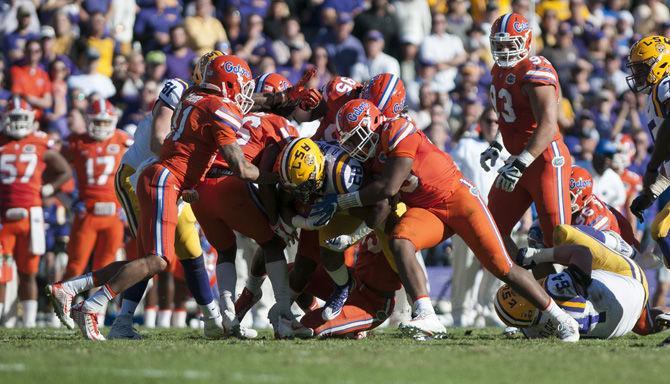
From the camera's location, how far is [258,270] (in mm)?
9141

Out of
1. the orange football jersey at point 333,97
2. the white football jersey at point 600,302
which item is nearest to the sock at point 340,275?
the orange football jersey at point 333,97

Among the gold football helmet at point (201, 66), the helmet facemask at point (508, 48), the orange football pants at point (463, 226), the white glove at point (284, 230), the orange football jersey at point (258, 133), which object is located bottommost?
the white glove at point (284, 230)

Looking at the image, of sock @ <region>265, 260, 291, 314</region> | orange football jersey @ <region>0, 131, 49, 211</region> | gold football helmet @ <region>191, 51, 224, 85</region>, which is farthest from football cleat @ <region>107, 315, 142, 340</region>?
orange football jersey @ <region>0, 131, 49, 211</region>

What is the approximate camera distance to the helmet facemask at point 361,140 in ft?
26.6

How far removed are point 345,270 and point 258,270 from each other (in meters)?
0.90

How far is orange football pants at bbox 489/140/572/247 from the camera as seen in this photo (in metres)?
9.00

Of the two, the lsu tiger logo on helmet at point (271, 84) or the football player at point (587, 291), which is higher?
the lsu tiger logo on helmet at point (271, 84)

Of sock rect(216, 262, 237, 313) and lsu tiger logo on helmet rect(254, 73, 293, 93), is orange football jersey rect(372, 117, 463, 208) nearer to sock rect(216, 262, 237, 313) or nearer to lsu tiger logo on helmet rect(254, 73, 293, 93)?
sock rect(216, 262, 237, 313)

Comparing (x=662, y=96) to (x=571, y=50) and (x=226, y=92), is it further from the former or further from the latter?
(x=571, y=50)

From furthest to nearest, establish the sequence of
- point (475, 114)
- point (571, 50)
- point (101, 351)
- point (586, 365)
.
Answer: point (571, 50) → point (475, 114) → point (101, 351) → point (586, 365)

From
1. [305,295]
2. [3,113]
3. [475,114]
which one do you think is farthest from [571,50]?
[305,295]

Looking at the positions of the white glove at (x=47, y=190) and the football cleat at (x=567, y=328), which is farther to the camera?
the white glove at (x=47, y=190)

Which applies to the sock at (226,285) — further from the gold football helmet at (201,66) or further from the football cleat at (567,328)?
the football cleat at (567,328)

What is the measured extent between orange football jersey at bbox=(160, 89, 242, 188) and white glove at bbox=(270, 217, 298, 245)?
63 centimetres
